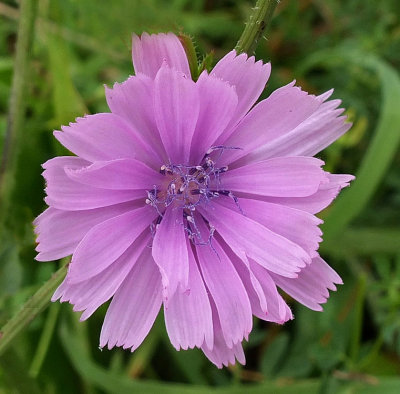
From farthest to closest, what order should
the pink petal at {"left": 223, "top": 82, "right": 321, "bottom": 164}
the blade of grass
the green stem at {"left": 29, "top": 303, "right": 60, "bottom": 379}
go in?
the blade of grass
the green stem at {"left": 29, "top": 303, "right": 60, "bottom": 379}
the pink petal at {"left": 223, "top": 82, "right": 321, "bottom": 164}

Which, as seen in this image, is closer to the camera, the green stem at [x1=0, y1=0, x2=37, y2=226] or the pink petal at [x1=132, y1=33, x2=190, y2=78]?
the pink petal at [x1=132, y1=33, x2=190, y2=78]

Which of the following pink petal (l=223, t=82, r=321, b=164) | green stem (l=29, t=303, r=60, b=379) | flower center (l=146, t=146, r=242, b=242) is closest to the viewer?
pink petal (l=223, t=82, r=321, b=164)

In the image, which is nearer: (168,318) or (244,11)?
(168,318)

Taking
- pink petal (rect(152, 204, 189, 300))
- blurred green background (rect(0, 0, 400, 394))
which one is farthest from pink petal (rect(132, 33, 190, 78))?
blurred green background (rect(0, 0, 400, 394))

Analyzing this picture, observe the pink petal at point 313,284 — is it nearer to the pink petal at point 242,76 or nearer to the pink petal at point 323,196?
the pink petal at point 323,196

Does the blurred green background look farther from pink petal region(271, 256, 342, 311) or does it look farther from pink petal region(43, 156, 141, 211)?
pink petal region(271, 256, 342, 311)

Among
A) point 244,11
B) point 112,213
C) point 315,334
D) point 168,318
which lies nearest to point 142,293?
point 168,318

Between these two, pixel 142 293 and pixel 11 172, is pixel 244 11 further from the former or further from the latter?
pixel 142 293
